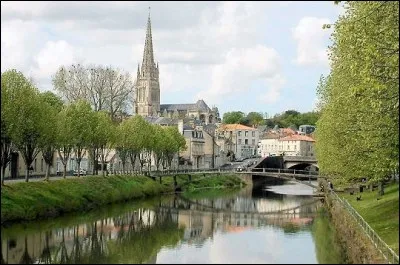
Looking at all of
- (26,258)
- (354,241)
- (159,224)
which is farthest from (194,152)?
(354,241)

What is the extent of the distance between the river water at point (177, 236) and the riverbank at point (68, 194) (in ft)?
4.59

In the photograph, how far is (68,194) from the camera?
62.9 meters

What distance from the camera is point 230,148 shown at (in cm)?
19062

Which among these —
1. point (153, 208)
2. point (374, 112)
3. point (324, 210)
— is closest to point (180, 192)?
point (153, 208)

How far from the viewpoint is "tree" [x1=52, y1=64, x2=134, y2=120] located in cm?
10200

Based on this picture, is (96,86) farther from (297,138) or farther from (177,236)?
(297,138)

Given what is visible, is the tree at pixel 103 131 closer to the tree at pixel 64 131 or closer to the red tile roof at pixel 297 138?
the tree at pixel 64 131

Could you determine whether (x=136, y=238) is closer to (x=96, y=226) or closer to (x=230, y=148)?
(x=96, y=226)

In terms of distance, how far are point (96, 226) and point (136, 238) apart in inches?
260

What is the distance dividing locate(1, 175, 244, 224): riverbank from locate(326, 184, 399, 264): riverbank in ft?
82.1

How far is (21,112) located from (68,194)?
36.6 feet

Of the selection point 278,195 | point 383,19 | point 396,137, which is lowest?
point 278,195

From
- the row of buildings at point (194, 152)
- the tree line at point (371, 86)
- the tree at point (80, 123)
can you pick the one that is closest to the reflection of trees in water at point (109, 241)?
the tree at point (80, 123)

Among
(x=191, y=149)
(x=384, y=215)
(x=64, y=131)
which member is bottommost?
(x=384, y=215)
